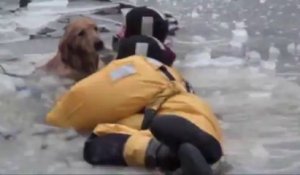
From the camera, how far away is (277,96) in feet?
18.6

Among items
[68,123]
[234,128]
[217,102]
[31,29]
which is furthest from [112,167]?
[31,29]

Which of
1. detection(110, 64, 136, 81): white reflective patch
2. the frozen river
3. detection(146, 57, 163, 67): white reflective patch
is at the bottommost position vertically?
the frozen river

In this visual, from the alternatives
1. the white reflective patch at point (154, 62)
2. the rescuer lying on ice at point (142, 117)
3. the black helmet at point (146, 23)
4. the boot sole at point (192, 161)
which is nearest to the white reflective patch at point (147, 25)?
the black helmet at point (146, 23)

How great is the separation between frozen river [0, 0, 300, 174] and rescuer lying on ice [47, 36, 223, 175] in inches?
4.0

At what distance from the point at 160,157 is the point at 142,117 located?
531mm

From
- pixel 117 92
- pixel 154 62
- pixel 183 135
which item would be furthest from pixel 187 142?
pixel 154 62

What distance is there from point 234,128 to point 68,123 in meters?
1.05

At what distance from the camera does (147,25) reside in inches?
198

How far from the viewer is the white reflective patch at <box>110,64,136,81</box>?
165 inches

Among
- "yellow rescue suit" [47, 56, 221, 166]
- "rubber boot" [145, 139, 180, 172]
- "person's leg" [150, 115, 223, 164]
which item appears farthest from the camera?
"yellow rescue suit" [47, 56, 221, 166]

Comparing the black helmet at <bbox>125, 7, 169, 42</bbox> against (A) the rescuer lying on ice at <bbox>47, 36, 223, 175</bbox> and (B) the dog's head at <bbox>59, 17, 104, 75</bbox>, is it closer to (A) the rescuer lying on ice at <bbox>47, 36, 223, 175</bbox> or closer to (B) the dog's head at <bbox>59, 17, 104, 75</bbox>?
(A) the rescuer lying on ice at <bbox>47, 36, 223, 175</bbox>

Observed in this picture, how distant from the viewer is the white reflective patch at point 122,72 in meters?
4.20

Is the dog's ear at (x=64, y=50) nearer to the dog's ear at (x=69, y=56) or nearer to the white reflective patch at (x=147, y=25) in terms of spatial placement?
the dog's ear at (x=69, y=56)

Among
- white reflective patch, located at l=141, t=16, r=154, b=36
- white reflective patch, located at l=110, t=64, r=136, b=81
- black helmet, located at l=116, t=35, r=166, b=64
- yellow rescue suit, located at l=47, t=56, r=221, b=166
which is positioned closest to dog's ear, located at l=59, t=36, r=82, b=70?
white reflective patch, located at l=141, t=16, r=154, b=36
